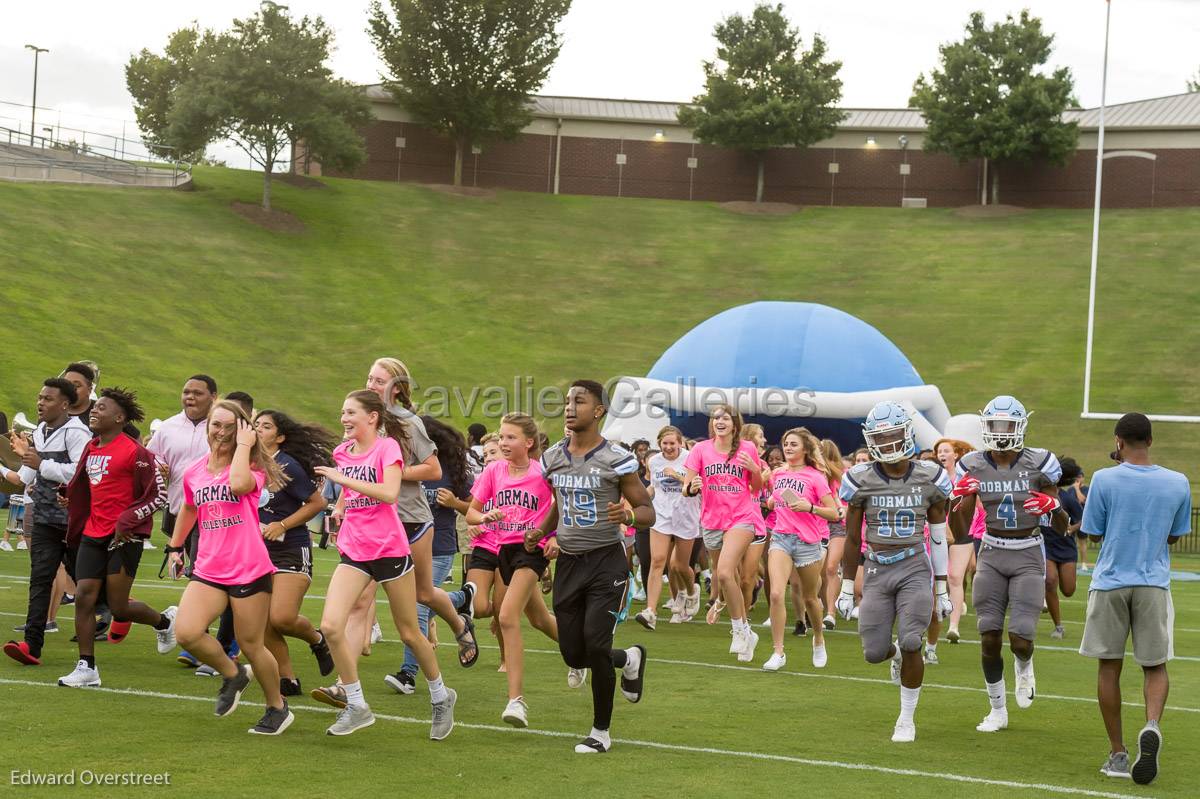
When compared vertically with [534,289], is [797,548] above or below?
below

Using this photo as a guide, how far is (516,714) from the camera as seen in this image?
772cm

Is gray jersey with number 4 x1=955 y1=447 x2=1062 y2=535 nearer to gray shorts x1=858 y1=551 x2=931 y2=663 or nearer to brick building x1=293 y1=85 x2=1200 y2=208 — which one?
gray shorts x1=858 y1=551 x2=931 y2=663

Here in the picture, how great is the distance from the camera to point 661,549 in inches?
549

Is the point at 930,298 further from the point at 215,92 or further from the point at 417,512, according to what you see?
the point at 417,512

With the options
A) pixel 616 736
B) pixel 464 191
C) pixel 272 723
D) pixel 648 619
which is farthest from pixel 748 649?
pixel 464 191

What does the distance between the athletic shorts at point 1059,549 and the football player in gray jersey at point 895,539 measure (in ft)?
17.9

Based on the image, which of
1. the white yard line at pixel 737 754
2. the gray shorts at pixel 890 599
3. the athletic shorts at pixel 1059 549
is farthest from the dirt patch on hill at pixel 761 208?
the white yard line at pixel 737 754

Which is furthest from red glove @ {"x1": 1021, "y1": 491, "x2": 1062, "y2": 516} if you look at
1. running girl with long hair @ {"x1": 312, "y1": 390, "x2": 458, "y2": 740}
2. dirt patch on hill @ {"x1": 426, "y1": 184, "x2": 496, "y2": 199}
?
dirt patch on hill @ {"x1": 426, "y1": 184, "x2": 496, "y2": 199}

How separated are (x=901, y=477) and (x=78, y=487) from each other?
5.75 metres

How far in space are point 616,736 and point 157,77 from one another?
67.3 meters

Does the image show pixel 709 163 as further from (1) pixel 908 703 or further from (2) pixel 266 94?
(1) pixel 908 703

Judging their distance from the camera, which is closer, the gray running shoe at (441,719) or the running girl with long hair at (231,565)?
the running girl with long hair at (231,565)

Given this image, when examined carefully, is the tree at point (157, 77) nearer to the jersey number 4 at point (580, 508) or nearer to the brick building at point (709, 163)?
the brick building at point (709, 163)

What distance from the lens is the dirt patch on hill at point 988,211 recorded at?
186ft
